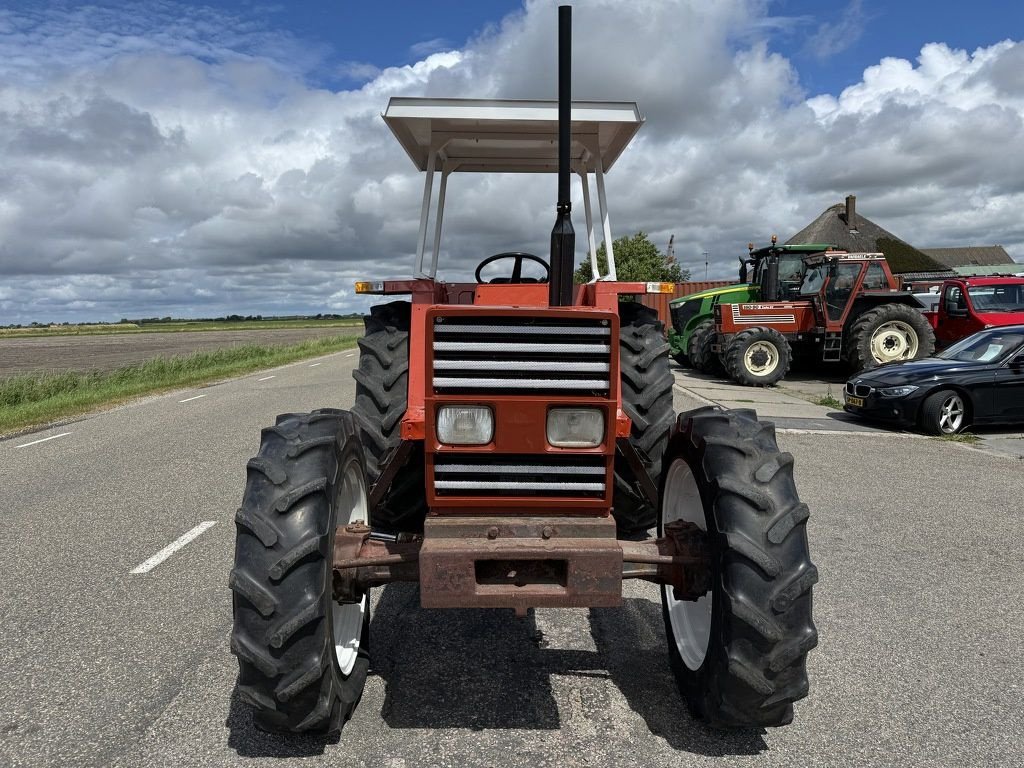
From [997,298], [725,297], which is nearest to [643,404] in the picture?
[997,298]

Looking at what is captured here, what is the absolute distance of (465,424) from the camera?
262 centimetres

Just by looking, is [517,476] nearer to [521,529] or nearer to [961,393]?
[521,529]

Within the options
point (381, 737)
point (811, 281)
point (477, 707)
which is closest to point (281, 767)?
point (381, 737)

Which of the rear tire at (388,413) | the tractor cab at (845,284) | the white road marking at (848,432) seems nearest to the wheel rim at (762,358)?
the tractor cab at (845,284)

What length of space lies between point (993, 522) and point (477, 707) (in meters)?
4.47

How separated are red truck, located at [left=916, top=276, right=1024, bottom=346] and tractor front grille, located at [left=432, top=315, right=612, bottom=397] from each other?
13.2 metres

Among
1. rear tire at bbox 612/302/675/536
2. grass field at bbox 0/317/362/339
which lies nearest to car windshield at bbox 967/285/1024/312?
rear tire at bbox 612/302/675/536

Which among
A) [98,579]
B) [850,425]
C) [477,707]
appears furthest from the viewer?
[850,425]

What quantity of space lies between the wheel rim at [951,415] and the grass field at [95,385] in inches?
487

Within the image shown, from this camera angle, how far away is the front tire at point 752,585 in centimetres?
243

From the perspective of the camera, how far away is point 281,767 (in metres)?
2.55

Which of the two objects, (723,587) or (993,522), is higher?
(723,587)

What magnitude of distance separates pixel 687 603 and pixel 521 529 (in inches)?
38.6

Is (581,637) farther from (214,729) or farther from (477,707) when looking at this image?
(214,729)
